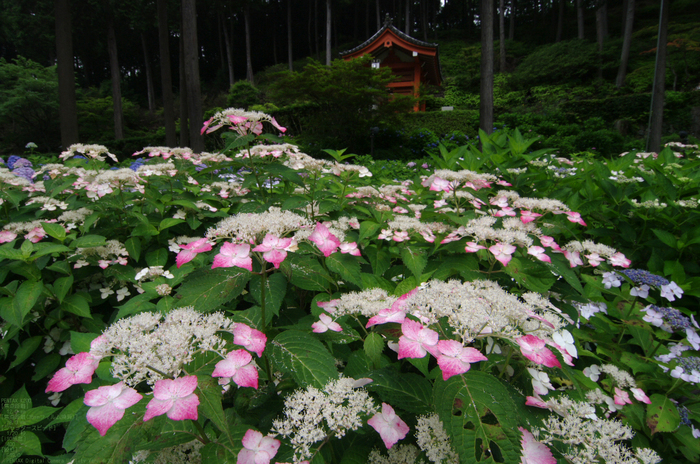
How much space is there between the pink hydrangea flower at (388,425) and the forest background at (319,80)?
20.0 ft

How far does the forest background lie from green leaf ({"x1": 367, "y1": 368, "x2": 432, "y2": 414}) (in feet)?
19.7

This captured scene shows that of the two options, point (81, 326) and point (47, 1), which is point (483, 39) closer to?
point (81, 326)

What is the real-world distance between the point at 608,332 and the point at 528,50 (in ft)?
107

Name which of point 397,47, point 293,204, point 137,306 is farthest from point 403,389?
point 397,47

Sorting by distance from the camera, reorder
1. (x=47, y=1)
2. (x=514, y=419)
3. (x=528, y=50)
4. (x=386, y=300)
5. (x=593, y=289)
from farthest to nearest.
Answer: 1. (x=528, y=50)
2. (x=47, y=1)
3. (x=593, y=289)
4. (x=386, y=300)
5. (x=514, y=419)

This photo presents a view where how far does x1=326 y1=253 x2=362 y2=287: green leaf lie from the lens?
1.16 meters

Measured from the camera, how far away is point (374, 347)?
883mm

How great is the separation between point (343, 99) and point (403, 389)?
35.8 feet

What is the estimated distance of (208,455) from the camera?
684 mm

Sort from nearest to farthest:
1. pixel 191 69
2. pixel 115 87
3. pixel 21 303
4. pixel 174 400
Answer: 1. pixel 174 400
2. pixel 21 303
3. pixel 191 69
4. pixel 115 87

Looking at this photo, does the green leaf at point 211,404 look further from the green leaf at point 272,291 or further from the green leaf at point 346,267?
the green leaf at point 346,267

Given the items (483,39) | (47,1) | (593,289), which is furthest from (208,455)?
(47,1)

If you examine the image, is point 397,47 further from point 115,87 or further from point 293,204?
point 293,204

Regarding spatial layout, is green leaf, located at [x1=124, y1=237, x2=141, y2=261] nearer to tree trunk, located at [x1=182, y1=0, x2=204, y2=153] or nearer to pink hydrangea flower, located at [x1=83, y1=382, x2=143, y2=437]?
pink hydrangea flower, located at [x1=83, y1=382, x2=143, y2=437]
